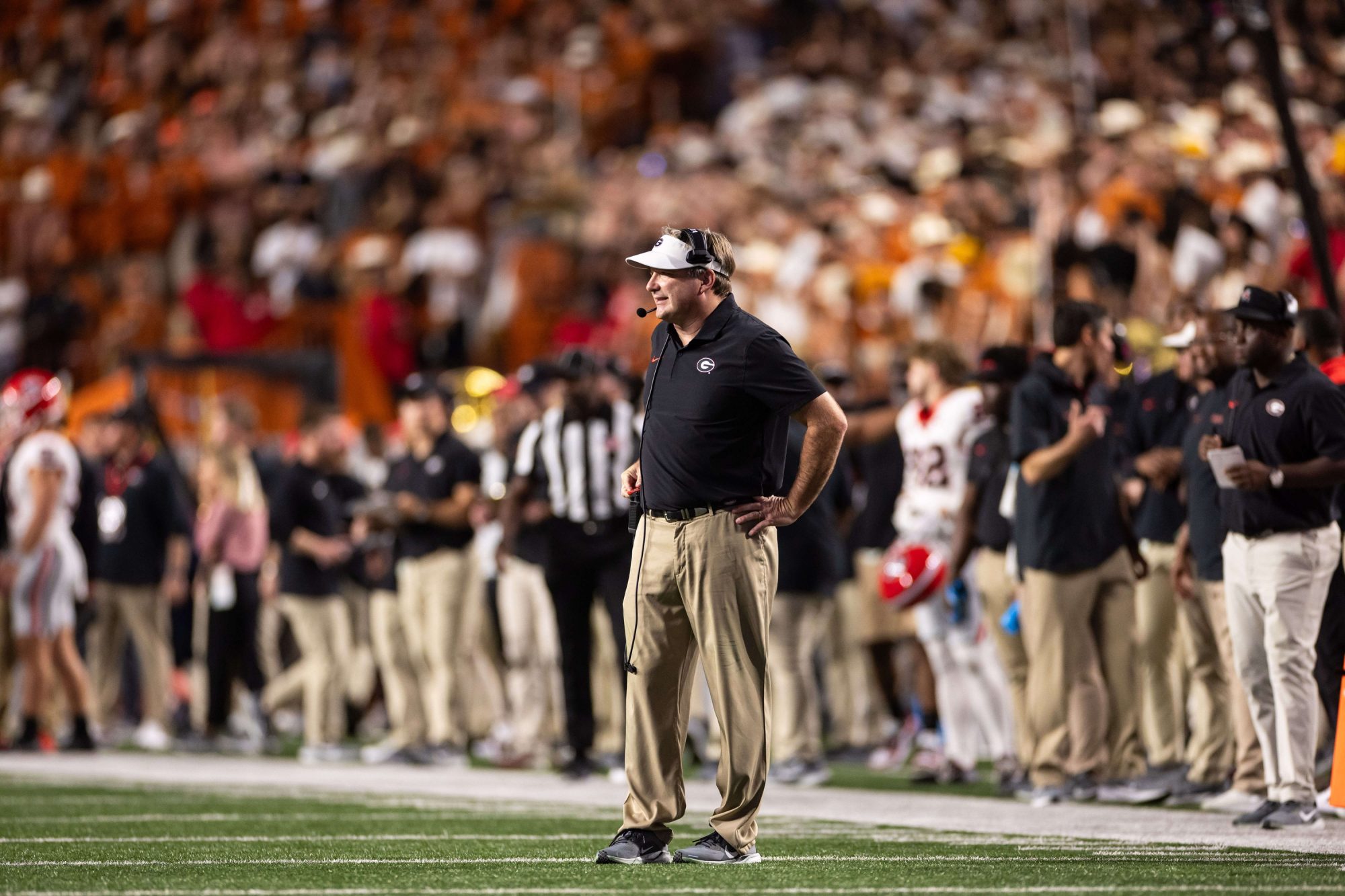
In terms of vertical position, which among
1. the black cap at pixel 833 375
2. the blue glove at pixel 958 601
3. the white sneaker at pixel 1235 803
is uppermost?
the black cap at pixel 833 375

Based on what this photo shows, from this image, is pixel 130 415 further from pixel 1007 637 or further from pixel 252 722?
pixel 1007 637

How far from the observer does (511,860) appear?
24.0ft

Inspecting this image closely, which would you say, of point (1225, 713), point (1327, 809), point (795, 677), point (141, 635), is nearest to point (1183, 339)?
point (1225, 713)

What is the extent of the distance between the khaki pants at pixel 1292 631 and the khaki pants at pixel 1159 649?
2136mm

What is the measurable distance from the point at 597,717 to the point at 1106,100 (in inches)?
367

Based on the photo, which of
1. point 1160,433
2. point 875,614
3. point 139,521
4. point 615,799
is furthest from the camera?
point 139,521

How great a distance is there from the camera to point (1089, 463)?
1002 centimetres

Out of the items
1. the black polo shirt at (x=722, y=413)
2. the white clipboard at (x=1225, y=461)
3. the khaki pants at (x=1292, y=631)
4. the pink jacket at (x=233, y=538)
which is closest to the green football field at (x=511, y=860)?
the khaki pants at (x=1292, y=631)

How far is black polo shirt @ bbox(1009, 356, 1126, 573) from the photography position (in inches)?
388

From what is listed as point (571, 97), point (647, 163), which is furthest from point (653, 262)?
point (571, 97)

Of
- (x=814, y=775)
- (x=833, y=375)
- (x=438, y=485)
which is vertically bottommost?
(x=814, y=775)

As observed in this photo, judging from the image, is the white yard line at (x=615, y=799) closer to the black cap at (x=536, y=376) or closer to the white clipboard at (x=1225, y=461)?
the white clipboard at (x=1225, y=461)

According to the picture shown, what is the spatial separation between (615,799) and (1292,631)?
3.62 meters

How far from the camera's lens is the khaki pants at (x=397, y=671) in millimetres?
13891
